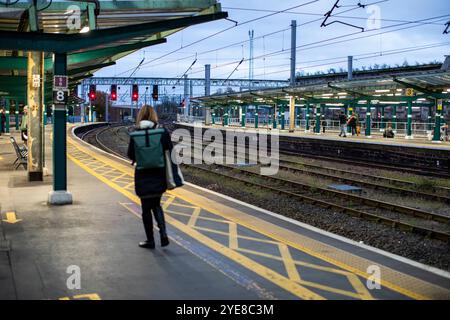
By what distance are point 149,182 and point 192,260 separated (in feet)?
3.17

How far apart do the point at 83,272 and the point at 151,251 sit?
98cm

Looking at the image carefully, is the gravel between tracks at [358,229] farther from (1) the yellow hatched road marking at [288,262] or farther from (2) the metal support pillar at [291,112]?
(2) the metal support pillar at [291,112]

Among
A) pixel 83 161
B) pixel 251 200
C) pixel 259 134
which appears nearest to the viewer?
pixel 251 200

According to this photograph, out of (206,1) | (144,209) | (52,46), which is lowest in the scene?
(144,209)

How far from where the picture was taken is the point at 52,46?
803 centimetres

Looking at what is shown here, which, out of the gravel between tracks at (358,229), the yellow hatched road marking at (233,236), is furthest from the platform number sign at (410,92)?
the yellow hatched road marking at (233,236)

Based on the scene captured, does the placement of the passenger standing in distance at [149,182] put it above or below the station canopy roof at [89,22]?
below

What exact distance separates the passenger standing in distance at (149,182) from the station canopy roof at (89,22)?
10.9ft

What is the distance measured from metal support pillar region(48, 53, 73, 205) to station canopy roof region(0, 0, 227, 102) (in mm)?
273

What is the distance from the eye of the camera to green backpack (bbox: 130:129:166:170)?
17.6ft

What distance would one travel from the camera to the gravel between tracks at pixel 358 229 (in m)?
7.20

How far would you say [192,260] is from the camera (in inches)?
205
